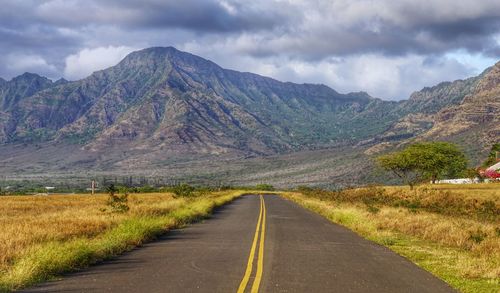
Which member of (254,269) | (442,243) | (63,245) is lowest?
(442,243)

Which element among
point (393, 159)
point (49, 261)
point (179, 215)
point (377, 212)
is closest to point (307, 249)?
point (49, 261)

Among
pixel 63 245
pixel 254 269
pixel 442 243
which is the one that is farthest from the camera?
pixel 442 243

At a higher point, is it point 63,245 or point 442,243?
point 63,245

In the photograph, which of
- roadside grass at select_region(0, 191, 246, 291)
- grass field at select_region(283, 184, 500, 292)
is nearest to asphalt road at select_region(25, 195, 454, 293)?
roadside grass at select_region(0, 191, 246, 291)

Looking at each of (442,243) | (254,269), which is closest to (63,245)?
(254,269)

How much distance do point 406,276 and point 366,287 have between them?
2299 millimetres

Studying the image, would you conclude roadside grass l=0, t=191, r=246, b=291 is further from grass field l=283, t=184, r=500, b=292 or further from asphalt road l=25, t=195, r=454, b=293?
grass field l=283, t=184, r=500, b=292

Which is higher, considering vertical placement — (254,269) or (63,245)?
(63,245)

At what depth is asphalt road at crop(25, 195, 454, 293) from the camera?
12.4 m

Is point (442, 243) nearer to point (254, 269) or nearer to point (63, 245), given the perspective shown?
point (254, 269)

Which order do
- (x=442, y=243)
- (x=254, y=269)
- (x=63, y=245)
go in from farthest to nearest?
1. (x=442, y=243)
2. (x=63, y=245)
3. (x=254, y=269)

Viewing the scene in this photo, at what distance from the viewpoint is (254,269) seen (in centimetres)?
1470

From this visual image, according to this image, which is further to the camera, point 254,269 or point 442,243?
point 442,243

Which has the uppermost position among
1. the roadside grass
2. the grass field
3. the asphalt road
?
the roadside grass
